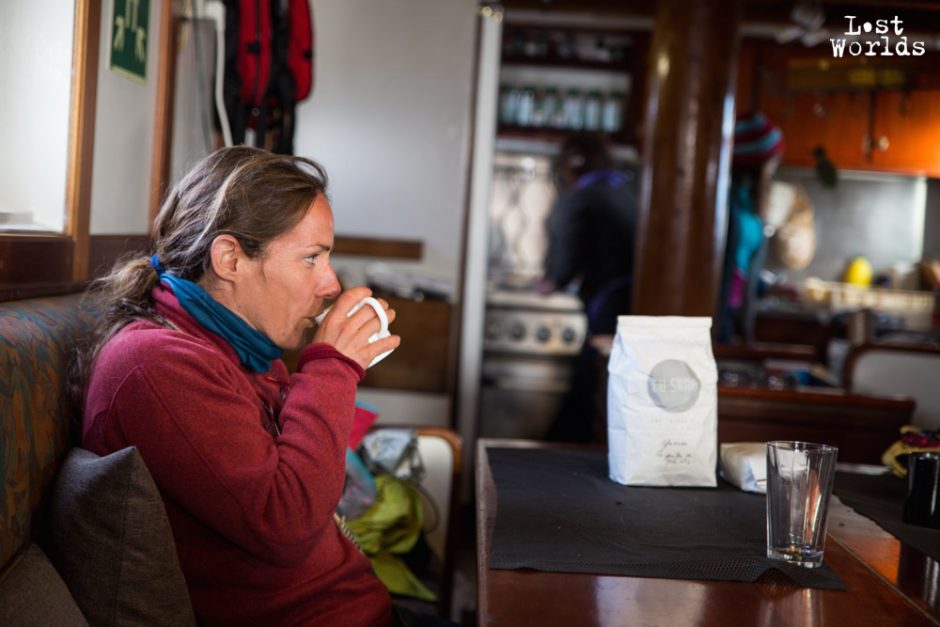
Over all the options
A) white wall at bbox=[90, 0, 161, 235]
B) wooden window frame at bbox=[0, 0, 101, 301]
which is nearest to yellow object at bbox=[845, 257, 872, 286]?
white wall at bbox=[90, 0, 161, 235]

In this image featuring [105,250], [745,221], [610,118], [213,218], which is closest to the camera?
[213,218]

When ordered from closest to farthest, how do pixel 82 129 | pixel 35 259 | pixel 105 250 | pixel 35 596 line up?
pixel 35 596 < pixel 35 259 < pixel 82 129 < pixel 105 250

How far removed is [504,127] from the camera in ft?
19.7

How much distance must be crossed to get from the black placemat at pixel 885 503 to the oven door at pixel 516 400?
11.1ft

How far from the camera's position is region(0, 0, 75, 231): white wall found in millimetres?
1613

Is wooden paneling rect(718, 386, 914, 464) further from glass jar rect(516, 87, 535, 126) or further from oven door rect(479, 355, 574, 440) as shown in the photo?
glass jar rect(516, 87, 535, 126)

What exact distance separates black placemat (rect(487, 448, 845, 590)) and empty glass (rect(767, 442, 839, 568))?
22 mm

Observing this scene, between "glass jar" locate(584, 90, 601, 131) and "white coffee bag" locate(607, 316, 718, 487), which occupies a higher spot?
"glass jar" locate(584, 90, 601, 131)

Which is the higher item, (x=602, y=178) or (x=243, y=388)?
(x=602, y=178)

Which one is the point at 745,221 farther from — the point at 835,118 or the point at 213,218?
the point at 213,218

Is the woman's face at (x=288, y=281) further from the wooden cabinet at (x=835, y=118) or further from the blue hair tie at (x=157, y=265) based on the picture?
the wooden cabinet at (x=835, y=118)

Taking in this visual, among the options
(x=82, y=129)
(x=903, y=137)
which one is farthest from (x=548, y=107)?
(x=82, y=129)

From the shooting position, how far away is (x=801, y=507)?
1.22 meters

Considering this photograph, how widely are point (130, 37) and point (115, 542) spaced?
53.0 inches
